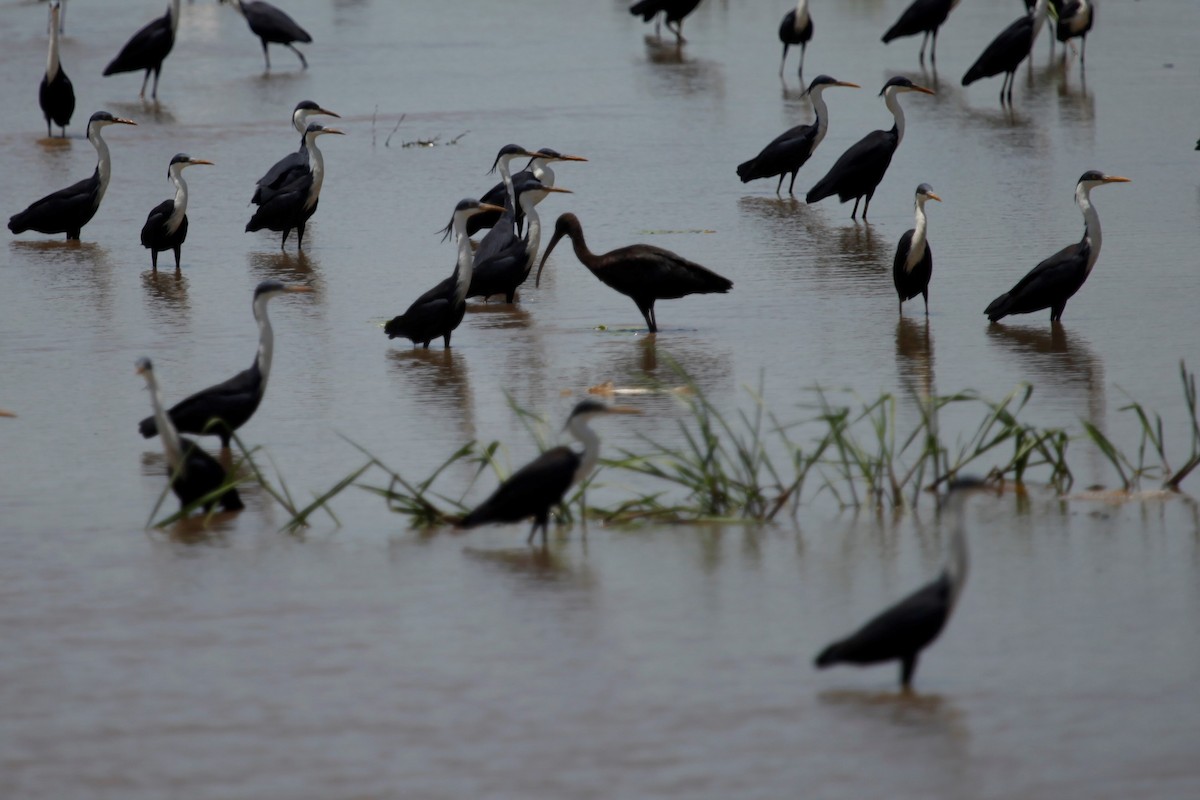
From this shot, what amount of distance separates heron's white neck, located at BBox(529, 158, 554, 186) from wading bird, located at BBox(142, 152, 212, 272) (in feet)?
7.93

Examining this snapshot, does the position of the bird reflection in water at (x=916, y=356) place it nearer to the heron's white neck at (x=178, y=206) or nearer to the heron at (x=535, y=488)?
the heron at (x=535, y=488)

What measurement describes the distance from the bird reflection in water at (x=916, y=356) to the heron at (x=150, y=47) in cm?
1247

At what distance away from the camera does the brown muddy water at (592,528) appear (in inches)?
206

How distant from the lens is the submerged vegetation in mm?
7102

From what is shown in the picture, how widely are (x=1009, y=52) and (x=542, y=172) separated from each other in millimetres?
7745

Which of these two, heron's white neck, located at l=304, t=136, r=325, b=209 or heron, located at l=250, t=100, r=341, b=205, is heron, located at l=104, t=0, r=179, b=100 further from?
heron's white neck, located at l=304, t=136, r=325, b=209

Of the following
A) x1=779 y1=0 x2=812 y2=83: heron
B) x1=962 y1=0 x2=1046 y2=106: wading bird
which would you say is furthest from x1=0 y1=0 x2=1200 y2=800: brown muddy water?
x1=779 y1=0 x2=812 y2=83: heron

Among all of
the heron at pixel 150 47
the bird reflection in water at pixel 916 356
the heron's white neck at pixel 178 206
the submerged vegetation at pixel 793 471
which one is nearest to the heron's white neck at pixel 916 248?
the bird reflection in water at pixel 916 356

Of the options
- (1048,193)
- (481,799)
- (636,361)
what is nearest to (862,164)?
(1048,193)

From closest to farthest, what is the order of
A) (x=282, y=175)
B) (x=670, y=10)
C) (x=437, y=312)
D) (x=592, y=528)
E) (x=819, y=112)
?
1. (x=592, y=528)
2. (x=437, y=312)
3. (x=282, y=175)
4. (x=819, y=112)
5. (x=670, y=10)

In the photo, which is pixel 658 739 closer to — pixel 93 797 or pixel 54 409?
pixel 93 797

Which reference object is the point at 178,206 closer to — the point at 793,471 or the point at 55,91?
the point at 55,91

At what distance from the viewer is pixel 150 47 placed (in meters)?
20.7

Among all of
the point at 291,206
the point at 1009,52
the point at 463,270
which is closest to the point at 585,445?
the point at 463,270
